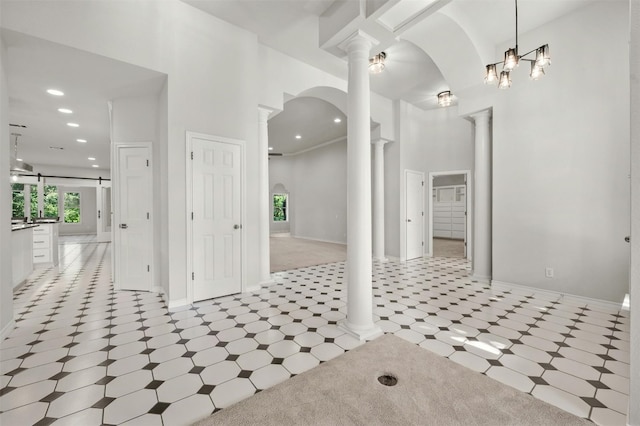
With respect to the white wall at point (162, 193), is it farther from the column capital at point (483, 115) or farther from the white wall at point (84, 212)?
the white wall at point (84, 212)

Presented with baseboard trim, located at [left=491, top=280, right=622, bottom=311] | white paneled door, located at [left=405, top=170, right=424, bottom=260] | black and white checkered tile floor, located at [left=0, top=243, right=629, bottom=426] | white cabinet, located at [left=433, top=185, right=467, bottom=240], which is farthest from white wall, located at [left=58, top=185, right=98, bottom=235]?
baseboard trim, located at [left=491, top=280, right=622, bottom=311]

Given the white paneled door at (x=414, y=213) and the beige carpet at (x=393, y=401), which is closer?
the beige carpet at (x=393, y=401)

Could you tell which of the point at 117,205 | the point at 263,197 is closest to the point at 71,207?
the point at 117,205

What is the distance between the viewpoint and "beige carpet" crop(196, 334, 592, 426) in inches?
67.1

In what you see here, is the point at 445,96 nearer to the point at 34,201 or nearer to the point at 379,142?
the point at 379,142

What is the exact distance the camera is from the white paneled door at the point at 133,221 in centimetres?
437

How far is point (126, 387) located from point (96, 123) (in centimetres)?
608

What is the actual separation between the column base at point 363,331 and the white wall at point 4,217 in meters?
3.58

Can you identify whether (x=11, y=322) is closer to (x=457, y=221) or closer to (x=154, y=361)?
(x=154, y=361)

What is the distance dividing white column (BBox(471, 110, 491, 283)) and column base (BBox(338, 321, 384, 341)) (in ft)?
10.3

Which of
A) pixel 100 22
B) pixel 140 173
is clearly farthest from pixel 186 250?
pixel 100 22

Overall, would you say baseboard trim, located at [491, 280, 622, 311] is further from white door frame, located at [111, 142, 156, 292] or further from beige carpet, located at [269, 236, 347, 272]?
white door frame, located at [111, 142, 156, 292]

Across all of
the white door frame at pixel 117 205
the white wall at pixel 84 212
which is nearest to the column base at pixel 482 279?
the white door frame at pixel 117 205

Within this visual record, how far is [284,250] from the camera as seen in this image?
8586mm
